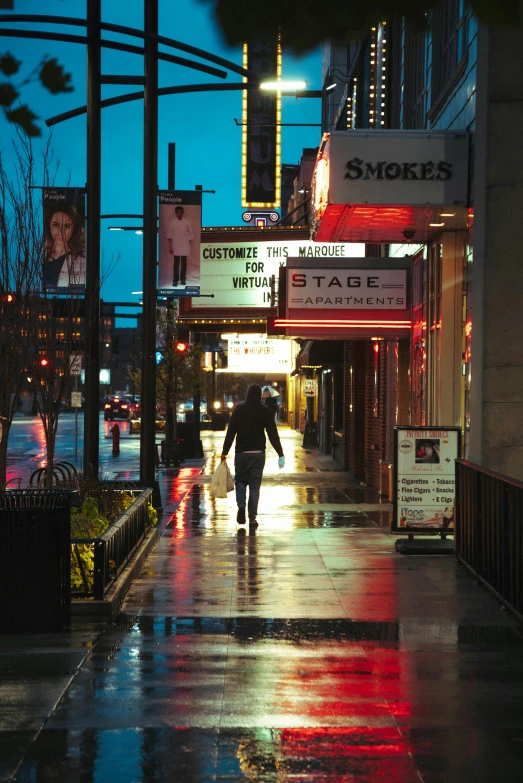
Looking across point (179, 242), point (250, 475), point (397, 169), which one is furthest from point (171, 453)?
point (397, 169)

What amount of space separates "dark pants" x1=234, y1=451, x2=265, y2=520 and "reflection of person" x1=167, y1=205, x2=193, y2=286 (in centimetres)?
383

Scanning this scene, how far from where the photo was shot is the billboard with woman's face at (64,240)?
1425 centimetres

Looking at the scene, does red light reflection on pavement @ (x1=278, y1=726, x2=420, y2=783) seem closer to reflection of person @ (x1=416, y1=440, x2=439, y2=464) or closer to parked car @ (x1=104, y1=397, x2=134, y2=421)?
reflection of person @ (x1=416, y1=440, x2=439, y2=464)

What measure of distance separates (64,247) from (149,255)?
2472mm

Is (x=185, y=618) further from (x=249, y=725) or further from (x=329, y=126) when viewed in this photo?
(x=329, y=126)

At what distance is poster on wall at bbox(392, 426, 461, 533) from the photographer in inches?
516

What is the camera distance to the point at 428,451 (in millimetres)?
13266

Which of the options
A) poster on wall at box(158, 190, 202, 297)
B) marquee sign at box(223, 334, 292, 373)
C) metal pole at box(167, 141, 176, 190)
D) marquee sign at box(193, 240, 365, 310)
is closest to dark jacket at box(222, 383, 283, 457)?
poster on wall at box(158, 190, 202, 297)

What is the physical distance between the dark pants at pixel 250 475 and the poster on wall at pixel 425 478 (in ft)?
9.04

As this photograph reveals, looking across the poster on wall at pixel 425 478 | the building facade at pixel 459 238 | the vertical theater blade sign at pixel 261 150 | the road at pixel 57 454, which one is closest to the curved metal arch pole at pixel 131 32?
the building facade at pixel 459 238

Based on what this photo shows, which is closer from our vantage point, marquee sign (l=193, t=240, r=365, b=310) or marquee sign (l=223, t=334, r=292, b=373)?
marquee sign (l=193, t=240, r=365, b=310)

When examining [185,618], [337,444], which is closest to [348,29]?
[185,618]

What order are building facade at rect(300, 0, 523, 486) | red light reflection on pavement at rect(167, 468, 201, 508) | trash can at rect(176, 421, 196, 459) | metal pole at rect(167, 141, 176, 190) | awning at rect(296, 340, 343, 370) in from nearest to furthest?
1. building facade at rect(300, 0, 523, 486)
2. red light reflection on pavement at rect(167, 468, 201, 508)
3. awning at rect(296, 340, 343, 370)
4. metal pole at rect(167, 141, 176, 190)
5. trash can at rect(176, 421, 196, 459)

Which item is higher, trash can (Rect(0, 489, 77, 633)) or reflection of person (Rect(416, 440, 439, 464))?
reflection of person (Rect(416, 440, 439, 464))
